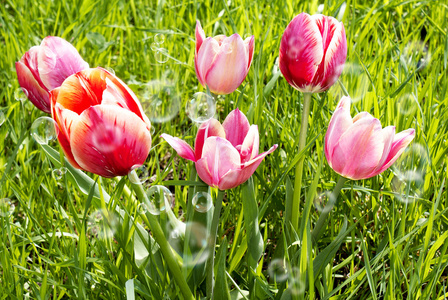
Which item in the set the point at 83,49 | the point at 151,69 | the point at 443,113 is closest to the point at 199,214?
the point at 443,113

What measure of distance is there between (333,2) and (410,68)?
1.30 feet

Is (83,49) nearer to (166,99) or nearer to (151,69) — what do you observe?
(151,69)

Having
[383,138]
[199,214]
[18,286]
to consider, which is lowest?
[18,286]

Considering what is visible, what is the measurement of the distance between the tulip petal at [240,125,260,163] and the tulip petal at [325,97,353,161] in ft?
0.41

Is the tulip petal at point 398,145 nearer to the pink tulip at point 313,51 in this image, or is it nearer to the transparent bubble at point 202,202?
the pink tulip at point 313,51

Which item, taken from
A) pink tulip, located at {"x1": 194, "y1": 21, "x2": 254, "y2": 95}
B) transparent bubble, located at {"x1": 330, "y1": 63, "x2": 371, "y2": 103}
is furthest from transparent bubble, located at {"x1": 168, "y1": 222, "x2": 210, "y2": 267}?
transparent bubble, located at {"x1": 330, "y1": 63, "x2": 371, "y2": 103}

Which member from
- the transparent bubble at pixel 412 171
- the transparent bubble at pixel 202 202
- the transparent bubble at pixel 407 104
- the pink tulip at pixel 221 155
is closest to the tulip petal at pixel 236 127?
the pink tulip at pixel 221 155

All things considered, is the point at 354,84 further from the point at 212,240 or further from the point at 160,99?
the point at 212,240

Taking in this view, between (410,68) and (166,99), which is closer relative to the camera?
(410,68)

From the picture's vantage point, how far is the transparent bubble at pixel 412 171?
0.97 metres

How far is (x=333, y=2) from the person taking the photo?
158 centimetres

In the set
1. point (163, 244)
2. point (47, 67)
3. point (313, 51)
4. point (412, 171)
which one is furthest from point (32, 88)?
point (412, 171)

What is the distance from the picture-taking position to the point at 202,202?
30.6 inches

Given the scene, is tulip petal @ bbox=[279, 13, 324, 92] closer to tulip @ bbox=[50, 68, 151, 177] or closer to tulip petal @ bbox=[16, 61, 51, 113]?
tulip @ bbox=[50, 68, 151, 177]
